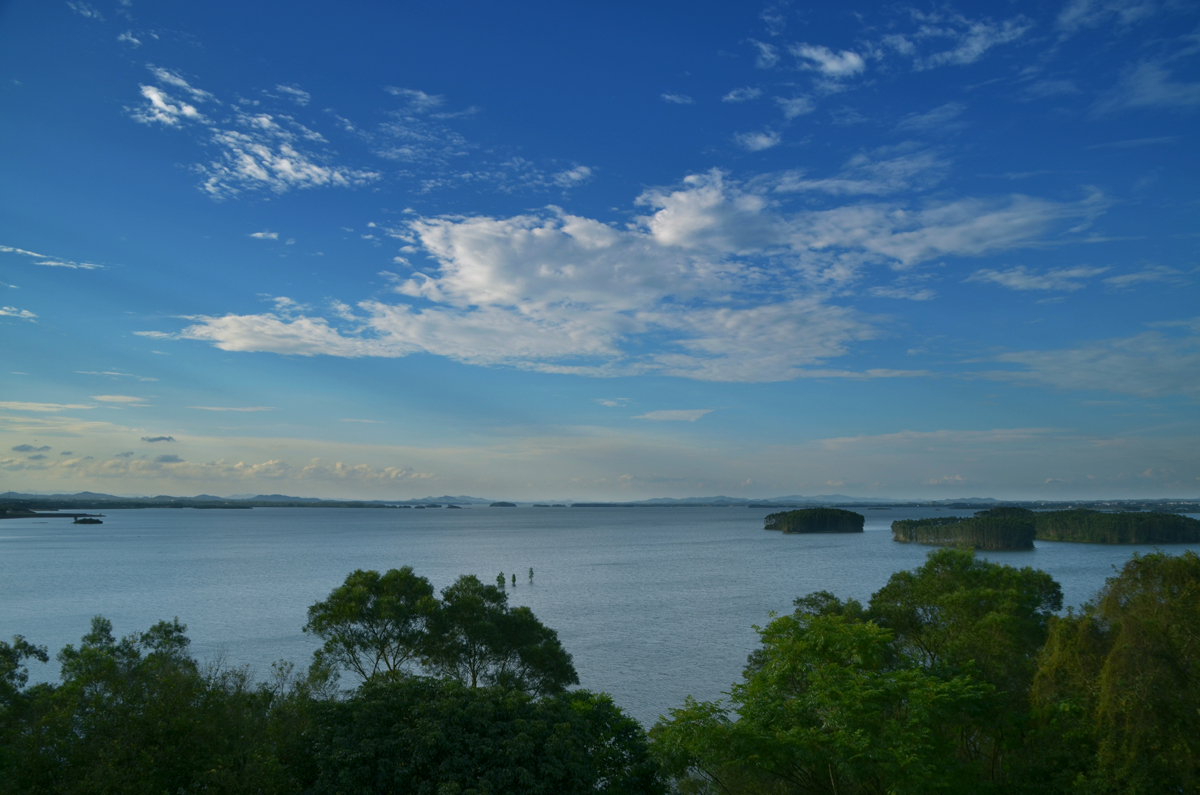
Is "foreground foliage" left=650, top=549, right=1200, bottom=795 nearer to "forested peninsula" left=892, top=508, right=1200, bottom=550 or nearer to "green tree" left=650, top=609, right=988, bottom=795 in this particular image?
"green tree" left=650, top=609, right=988, bottom=795

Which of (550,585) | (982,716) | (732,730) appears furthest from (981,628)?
(550,585)

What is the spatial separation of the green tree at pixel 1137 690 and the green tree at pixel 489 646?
19.6 meters

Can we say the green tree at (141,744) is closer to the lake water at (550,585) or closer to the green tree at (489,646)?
the green tree at (489,646)

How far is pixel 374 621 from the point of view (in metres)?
29.2

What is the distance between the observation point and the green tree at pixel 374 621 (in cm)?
2895

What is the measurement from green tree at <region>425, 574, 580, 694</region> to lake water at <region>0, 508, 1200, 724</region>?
914 centimetres

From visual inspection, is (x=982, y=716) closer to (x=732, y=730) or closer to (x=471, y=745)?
(x=732, y=730)

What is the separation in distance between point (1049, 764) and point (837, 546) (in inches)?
5841

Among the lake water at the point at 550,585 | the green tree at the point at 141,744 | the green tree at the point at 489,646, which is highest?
the green tree at the point at 141,744

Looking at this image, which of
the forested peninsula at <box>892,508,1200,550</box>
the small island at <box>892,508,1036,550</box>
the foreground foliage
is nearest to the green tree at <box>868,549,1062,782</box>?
the foreground foliage

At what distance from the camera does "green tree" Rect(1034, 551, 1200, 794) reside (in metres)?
14.3

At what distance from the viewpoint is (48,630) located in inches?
2245

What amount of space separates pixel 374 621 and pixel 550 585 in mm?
63285

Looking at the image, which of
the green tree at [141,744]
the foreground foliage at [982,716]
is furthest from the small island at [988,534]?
the green tree at [141,744]
